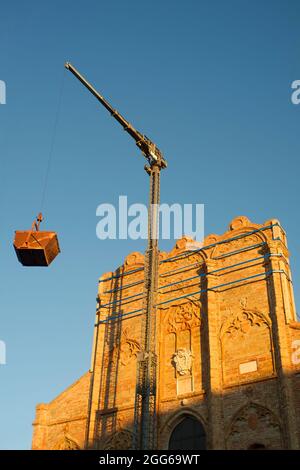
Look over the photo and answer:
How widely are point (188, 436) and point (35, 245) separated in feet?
29.7

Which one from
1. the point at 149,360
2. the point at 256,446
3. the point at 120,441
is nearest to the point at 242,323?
the point at 149,360

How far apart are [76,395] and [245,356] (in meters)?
8.39

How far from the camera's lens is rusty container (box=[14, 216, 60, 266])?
1919cm

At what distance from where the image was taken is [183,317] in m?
24.3

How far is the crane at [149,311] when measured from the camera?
2153 cm

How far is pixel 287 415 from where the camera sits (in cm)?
1927

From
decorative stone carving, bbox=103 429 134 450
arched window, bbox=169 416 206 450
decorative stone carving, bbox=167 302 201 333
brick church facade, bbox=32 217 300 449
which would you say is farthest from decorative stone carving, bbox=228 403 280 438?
decorative stone carving, bbox=103 429 134 450

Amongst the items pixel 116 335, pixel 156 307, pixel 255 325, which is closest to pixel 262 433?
pixel 255 325

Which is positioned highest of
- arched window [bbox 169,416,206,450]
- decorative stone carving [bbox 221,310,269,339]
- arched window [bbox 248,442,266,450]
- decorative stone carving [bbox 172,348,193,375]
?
decorative stone carving [bbox 221,310,269,339]

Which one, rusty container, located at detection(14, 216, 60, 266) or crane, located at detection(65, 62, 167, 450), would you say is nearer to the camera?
rusty container, located at detection(14, 216, 60, 266)

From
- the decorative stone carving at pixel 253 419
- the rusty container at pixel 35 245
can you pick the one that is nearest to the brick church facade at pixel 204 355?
the decorative stone carving at pixel 253 419

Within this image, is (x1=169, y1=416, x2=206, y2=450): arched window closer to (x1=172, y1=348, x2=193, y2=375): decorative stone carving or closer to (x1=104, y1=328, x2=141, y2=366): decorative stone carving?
(x1=172, y1=348, x2=193, y2=375): decorative stone carving

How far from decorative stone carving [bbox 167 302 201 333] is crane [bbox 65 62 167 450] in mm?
1106
